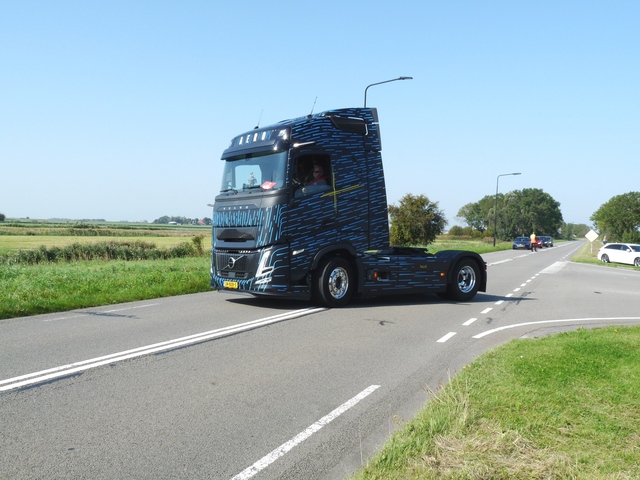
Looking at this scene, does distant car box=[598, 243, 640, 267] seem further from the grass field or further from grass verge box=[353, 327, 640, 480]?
grass verge box=[353, 327, 640, 480]

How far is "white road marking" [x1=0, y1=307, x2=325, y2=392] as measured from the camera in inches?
224

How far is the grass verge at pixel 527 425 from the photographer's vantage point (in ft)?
11.8

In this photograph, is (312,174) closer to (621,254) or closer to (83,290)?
(83,290)

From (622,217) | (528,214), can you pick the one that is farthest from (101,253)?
(528,214)

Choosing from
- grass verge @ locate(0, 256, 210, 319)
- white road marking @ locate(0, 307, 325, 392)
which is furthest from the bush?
white road marking @ locate(0, 307, 325, 392)

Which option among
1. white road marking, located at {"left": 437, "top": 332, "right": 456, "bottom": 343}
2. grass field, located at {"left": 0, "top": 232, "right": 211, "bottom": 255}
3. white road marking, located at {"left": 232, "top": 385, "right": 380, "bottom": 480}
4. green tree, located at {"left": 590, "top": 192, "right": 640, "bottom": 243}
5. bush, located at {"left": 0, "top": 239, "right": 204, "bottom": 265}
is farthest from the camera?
green tree, located at {"left": 590, "top": 192, "right": 640, "bottom": 243}

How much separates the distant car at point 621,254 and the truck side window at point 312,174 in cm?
3664

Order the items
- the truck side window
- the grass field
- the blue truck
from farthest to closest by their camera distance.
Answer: the grass field → the truck side window → the blue truck

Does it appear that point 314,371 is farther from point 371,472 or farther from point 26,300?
point 26,300

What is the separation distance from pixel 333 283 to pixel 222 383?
6110mm

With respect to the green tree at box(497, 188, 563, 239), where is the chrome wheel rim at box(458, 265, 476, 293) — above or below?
below

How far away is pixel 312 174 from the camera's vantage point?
37.4ft

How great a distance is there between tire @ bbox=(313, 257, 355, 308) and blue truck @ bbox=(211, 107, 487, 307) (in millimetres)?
20

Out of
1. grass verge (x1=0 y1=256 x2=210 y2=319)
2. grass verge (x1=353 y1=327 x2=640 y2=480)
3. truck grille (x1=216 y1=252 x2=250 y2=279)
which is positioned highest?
truck grille (x1=216 y1=252 x2=250 y2=279)
